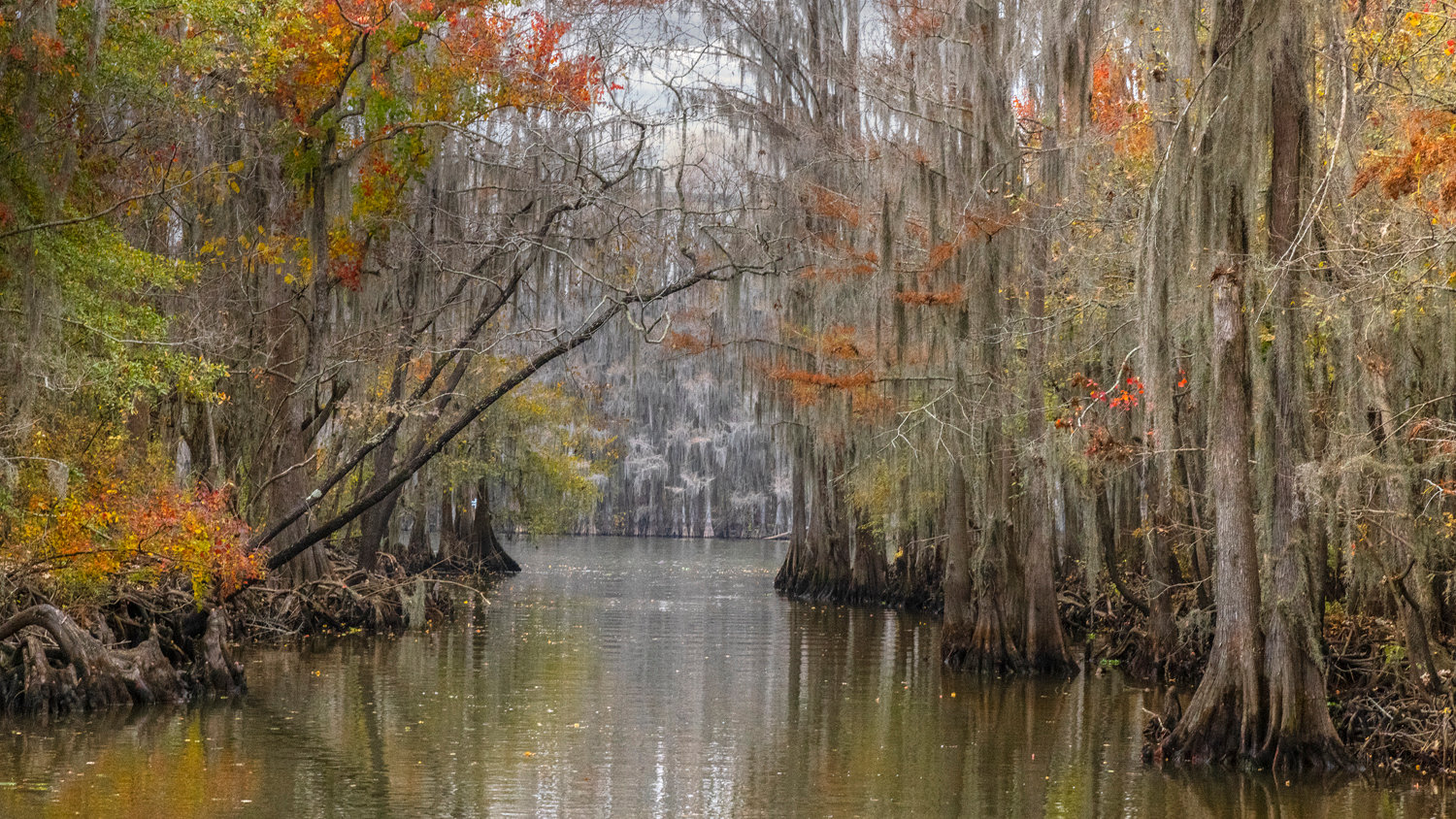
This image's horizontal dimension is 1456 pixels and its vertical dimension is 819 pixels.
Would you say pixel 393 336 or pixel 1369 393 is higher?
pixel 393 336

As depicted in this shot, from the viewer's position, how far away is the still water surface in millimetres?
8789

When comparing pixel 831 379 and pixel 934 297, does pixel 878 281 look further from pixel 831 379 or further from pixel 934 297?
pixel 831 379

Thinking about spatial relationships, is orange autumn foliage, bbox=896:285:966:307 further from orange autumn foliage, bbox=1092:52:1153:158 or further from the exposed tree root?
the exposed tree root

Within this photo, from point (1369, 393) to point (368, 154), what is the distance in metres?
10.9

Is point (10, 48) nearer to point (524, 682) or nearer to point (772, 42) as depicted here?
point (524, 682)

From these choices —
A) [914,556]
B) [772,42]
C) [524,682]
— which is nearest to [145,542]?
[524,682]

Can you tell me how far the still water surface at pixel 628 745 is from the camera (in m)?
8.79

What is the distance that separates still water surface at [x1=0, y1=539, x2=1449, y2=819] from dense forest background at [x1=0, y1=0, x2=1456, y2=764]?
1065 mm

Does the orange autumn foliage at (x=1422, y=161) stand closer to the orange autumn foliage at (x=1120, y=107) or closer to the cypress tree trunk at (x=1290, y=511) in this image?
the cypress tree trunk at (x=1290, y=511)

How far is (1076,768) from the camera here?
10.3 m

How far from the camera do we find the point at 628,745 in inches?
441

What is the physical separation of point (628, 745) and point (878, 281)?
6.94 m

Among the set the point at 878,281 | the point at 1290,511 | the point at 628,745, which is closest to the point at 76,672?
the point at 628,745

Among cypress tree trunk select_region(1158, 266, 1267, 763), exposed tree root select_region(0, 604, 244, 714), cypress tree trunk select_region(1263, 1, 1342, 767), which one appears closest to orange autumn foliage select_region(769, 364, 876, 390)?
cypress tree trunk select_region(1158, 266, 1267, 763)
